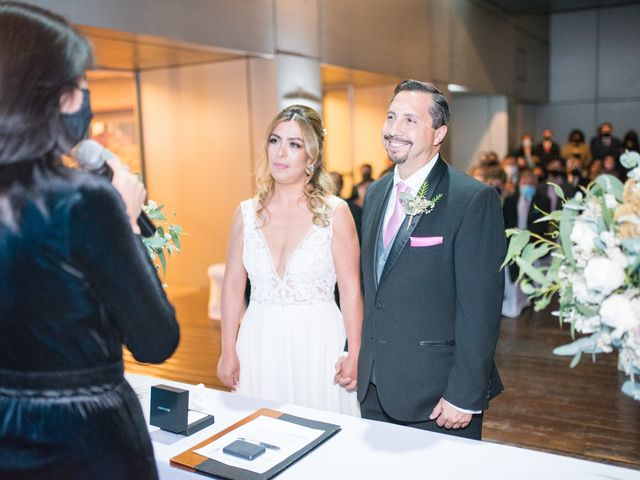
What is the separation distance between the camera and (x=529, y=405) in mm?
4746

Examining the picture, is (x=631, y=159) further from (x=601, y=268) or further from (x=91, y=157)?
(x=91, y=157)

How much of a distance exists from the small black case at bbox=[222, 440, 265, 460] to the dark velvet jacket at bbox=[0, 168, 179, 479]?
551 mm

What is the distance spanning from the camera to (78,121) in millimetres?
1193

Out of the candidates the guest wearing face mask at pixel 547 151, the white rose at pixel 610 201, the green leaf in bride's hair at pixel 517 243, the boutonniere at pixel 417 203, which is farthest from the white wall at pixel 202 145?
the guest wearing face mask at pixel 547 151

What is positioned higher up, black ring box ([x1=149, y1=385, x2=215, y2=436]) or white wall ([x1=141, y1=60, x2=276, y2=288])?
white wall ([x1=141, y1=60, x2=276, y2=288])

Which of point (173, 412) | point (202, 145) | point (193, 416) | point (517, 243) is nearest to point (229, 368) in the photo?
point (193, 416)

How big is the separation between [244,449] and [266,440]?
3.8 inches

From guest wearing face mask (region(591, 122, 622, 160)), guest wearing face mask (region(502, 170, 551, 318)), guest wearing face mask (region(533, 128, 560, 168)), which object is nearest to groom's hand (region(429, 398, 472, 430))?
guest wearing face mask (region(502, 170, 551, 318))

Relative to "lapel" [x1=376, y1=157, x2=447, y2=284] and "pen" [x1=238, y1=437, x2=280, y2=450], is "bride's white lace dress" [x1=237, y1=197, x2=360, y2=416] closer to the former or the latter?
"lapel" [x1=376, y1=157, x2=447, y2=284]

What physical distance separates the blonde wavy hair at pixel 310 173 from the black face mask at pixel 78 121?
1.73m

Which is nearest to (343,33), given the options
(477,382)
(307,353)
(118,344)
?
(307,353)

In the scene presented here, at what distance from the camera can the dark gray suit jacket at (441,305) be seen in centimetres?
227

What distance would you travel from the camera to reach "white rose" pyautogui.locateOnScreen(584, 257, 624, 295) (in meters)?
1.36

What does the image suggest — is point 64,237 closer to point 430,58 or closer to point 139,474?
point 139,474
